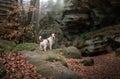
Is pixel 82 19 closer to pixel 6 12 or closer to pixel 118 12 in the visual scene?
pixel 118 12

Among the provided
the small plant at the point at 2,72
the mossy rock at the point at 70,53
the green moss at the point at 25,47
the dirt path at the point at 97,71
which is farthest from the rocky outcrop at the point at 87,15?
the small plant at the point at 2,72

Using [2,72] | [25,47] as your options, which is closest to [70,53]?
[25,47]

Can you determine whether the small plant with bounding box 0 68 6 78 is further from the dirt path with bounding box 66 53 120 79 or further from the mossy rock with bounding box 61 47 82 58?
the mossy rock with bounding box 61 47 82 58

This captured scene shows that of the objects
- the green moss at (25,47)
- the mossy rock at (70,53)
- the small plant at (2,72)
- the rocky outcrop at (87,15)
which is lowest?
the mossy rock at (70,53)

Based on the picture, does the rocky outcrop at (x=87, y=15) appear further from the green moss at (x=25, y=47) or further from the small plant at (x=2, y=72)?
the small plant at (x=2, y=72)

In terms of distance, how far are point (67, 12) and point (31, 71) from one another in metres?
13.6

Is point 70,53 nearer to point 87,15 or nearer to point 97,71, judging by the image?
point 97,71

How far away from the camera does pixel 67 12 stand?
892 inches

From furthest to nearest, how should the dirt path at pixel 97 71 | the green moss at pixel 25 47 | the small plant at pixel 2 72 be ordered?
1. the green moss at pixel 25 47
2. the dirt path at pixel 97 71
3. the small plant at pixel 2 72

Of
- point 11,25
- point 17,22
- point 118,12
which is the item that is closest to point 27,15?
point 17,22

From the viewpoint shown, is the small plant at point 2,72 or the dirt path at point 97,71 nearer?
the small plant at point 2,72

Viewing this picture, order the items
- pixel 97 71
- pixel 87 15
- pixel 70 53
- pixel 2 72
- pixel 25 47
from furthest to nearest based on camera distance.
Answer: pixel 87 15 < pixel 70 53 < pixel 25 47 < pixel 97 71 < pixel 2 72

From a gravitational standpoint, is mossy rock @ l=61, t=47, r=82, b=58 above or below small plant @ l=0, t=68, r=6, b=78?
below

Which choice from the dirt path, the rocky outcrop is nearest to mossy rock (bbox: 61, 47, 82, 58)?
the dirt path
